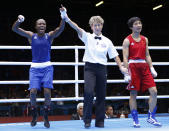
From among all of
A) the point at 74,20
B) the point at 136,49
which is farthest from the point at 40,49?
the point at 74,20

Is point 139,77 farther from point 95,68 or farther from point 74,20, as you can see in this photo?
point 74,20

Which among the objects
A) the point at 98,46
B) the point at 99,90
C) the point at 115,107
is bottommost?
the point at 115,107

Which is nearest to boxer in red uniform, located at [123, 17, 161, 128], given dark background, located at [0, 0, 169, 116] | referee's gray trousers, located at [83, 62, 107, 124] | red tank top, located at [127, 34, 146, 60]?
red tank top, located at [127, 34, 146, 60]

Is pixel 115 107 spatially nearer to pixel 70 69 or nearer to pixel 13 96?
pixel 13 96

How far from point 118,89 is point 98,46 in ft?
31.5

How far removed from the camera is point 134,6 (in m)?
16.3

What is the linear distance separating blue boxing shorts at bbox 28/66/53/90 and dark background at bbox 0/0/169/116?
853 centimetres

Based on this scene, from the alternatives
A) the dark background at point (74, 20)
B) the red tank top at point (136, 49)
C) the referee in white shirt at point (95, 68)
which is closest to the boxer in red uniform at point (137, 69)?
the red tank top at point (136, 49)

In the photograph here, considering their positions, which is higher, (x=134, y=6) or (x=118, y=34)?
(x=134, y=6)

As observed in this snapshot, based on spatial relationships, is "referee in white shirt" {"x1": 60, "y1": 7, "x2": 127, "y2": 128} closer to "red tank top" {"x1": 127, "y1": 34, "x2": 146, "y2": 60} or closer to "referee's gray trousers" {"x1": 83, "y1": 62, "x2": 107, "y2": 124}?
"referee's gray trousers" {"x1": 83, "y1": 62, "x2": 107, "y2": 124}

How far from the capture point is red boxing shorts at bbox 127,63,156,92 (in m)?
3.97

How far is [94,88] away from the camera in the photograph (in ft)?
13.2

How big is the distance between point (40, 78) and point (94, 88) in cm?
66

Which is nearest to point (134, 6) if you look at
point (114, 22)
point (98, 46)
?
point (114, 22)
